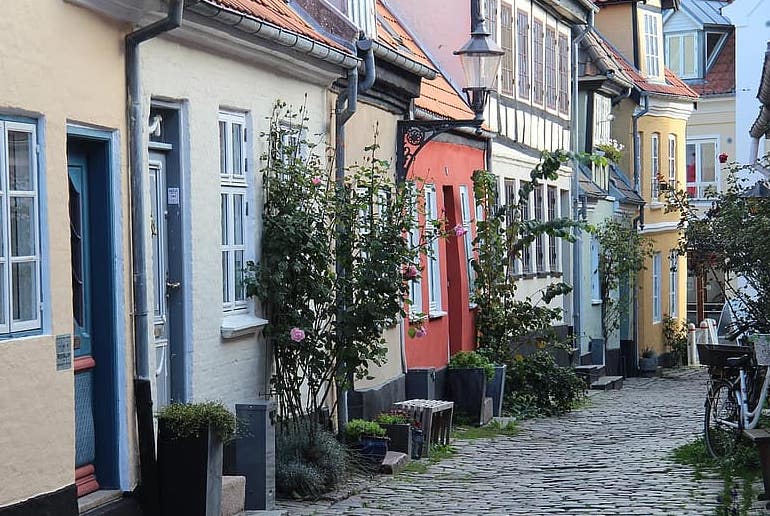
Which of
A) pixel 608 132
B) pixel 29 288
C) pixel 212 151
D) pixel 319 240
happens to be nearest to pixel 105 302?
pixel 29 288

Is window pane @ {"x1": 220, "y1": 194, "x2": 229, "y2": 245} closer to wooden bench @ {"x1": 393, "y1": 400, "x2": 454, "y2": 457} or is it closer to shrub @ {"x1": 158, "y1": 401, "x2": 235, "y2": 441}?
shrub @ {"x1": 158, "y1": 401, "x2": 235, "y2": 441}

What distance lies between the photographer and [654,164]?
119 ft

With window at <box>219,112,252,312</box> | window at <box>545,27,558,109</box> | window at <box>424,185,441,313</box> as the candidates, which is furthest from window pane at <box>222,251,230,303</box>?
window at <box>545,27,558,109</box>

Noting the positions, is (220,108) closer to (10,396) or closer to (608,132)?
(10,396)

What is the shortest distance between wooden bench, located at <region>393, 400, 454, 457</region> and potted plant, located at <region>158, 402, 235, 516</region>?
5.61 m

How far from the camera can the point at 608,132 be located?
33094 millimetres

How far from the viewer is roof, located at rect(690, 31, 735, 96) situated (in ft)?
143

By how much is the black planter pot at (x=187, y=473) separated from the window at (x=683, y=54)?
3721cm

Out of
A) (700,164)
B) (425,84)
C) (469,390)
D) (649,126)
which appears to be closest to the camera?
(469,390)

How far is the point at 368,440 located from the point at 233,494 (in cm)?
357

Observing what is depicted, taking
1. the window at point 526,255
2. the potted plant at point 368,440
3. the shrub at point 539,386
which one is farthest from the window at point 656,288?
the potted plant at point 368,440

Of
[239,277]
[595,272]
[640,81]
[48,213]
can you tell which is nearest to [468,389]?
[239,277]

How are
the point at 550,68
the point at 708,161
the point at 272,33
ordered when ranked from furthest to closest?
the point at 708,161
the point at 550,68
the point at 272,33

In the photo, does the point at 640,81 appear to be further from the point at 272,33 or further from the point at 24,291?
the point at 24,291
